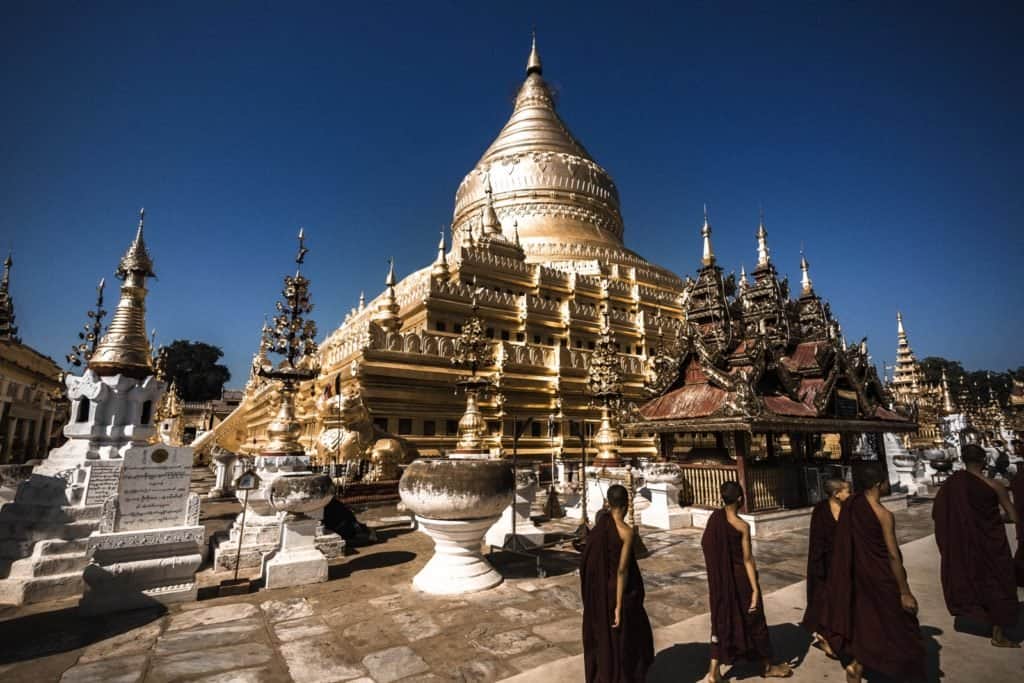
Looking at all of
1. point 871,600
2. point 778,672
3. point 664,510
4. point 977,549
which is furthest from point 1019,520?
point 664,510

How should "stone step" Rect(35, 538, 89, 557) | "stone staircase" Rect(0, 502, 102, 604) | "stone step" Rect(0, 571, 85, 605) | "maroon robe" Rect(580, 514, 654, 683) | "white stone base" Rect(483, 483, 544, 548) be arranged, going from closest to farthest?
"maroon robe" Rect(580, 514, 654, 683) < "stone step" Rect(0, 571, 85, 605) < "stone staircase" Rect(0, 502, 102, 604) < "stone step" Rect(35, 538, 89, 557) < "white stone base" Rect(483, 483, 544, 548)

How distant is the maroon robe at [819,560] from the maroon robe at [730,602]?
0.80 metres

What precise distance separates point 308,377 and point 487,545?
501cm

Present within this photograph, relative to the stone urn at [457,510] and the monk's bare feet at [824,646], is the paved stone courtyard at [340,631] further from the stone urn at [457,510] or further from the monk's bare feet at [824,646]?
the monk's bare feet at [824,646]

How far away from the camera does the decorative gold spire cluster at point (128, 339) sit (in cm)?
1233

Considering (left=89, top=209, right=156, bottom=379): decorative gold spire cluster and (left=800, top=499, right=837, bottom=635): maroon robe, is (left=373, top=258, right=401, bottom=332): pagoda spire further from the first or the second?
(left=800, top=499, right=837, bottom=635): maroon robe

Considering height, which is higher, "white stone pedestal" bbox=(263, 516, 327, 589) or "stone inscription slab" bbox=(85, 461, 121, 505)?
"stone inscription slab" bbox=(85, 461, 121, 505)

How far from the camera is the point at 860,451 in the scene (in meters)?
21.2

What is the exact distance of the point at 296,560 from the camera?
23.2 feet

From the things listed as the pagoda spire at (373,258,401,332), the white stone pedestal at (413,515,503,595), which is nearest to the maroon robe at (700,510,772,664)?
the white stone pedestal at (413,515,503,595)

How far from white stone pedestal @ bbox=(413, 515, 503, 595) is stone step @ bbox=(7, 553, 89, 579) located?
4.63 metres

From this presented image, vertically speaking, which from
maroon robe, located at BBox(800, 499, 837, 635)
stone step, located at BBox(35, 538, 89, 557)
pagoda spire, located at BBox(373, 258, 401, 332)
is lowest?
stone step, located at BBox(35, 538, 89, 557)

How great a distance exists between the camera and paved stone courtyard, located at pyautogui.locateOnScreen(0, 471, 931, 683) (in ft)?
14.4

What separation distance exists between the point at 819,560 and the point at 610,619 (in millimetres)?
2294
